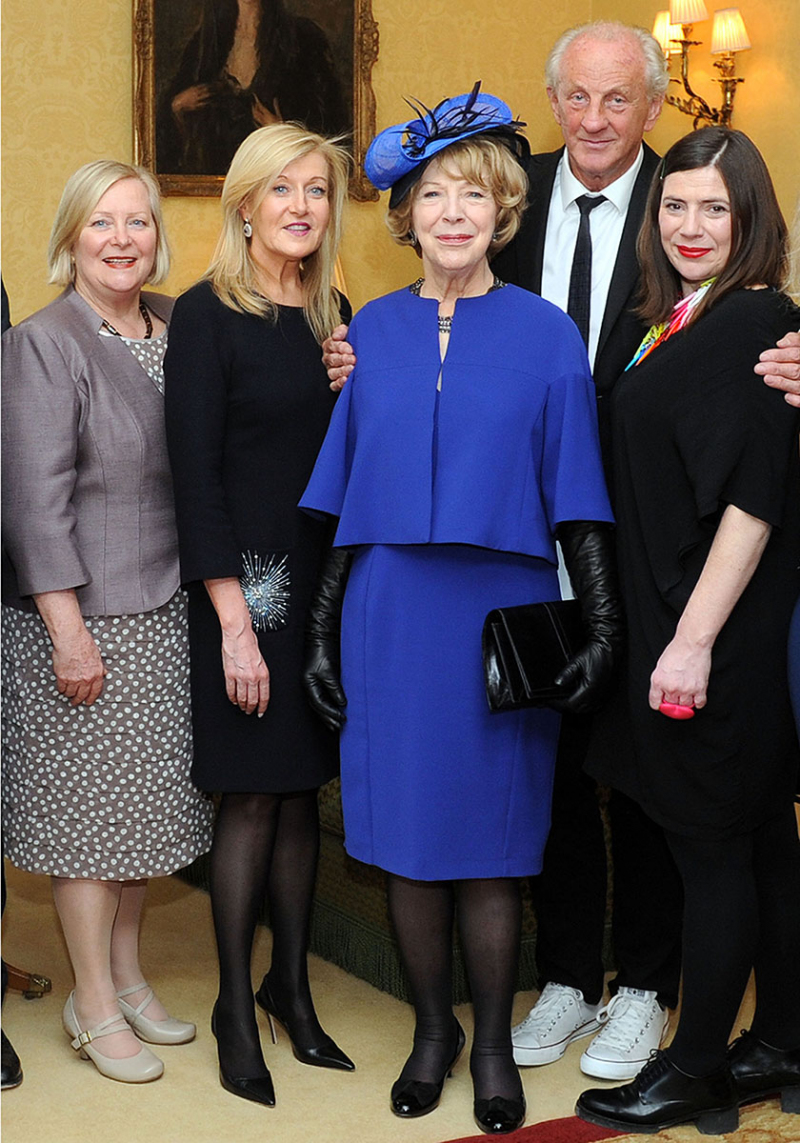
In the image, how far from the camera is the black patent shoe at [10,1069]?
8.11 feet

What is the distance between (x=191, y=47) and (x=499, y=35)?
137 centimetres

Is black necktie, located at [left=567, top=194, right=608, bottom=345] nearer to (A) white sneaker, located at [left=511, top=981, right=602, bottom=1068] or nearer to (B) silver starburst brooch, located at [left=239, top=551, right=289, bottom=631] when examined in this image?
(B) silver starburst brooch, located at [left=239, top=551, right=289, bottom=631]

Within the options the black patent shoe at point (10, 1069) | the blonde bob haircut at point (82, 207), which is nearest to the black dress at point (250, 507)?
the blonde bob haircut at point (82, 207)

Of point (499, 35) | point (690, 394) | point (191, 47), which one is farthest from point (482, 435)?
point (499, 35)

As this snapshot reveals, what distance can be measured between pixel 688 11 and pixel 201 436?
10.9ft

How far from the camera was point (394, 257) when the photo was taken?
18.5 feet

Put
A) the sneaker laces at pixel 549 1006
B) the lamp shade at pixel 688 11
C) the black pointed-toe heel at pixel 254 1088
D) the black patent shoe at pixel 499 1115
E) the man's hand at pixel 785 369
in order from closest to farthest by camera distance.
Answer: the man's hand at pixel 785 369 < the black patent shoe at pixel 499 1115 < the black pointed-toe heel at pixel 254 1088 < the sneaker laces at pixel 549 1006 < the lamp shade at pixel 688 11

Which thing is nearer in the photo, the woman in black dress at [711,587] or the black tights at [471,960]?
the woman in black dress at [711,587]

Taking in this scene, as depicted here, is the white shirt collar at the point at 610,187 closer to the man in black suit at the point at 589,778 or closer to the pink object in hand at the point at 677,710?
the man in black suit at the point at 589,778

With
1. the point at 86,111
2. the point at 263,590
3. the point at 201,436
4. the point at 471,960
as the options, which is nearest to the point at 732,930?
the point at 471,960

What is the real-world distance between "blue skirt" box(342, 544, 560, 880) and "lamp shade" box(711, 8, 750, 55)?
328 cm

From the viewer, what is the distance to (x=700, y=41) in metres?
5.09

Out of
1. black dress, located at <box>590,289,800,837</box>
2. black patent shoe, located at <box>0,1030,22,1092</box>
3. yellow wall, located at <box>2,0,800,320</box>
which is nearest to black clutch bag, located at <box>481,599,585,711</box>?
black dress, located at <box>590,289,800,837</box>

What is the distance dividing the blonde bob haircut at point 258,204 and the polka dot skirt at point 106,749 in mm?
558
